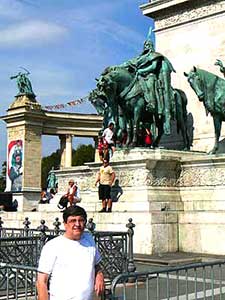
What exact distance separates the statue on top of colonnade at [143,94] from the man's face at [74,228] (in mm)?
13362

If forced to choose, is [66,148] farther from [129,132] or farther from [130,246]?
[130,246]

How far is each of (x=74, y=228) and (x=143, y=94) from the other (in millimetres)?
13815

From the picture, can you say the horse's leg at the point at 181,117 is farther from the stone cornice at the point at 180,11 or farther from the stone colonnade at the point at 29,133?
the stone colonnade at the point at 29,133

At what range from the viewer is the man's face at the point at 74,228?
5.34 metres

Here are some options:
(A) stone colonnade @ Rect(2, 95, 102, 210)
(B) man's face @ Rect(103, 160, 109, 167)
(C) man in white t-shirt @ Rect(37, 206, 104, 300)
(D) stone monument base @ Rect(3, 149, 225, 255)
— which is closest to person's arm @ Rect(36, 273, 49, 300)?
(C) man in white t-shirt @ Rect(37, 206, 104, 300)

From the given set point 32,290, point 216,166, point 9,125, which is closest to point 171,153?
point 216,166

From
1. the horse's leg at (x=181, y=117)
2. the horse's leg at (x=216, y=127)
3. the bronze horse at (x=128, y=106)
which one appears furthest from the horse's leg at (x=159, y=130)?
the horse's leg at (x=216, y=127)

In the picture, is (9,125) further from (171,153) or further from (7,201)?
(171,153)

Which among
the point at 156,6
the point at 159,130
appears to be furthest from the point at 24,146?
the point at 159,130

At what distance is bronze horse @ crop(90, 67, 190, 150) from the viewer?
18.7 meters

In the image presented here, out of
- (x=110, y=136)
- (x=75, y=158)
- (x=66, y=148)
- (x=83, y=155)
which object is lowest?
(x=110, y=136)

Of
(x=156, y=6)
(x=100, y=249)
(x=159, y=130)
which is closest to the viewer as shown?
(x=100, y=249)

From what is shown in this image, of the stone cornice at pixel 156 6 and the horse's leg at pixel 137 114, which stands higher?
the stone cornice at pixel 156 6

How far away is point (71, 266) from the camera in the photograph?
5152 millimetres
